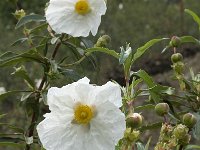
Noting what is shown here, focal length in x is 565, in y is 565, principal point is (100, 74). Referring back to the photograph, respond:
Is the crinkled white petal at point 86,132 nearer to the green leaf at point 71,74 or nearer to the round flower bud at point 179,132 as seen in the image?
the round flower bud at point 179,132

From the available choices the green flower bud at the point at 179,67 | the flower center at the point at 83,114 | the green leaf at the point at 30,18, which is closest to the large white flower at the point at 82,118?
the flower center at the point at 83,114

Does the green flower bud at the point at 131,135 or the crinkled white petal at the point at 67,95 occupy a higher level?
the crinkled white petal at the point at 67,95

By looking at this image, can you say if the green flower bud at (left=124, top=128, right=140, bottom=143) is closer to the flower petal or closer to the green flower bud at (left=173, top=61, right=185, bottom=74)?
the flower petal

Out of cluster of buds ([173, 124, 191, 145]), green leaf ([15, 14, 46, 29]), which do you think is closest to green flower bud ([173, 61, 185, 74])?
cluster of buds ([173, 124, 191, 145])

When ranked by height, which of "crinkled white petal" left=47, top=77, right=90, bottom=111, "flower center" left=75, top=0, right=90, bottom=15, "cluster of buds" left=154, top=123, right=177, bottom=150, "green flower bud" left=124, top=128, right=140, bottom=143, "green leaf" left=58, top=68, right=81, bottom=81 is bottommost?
"green leaf" left=58, top=68, right=81, bottom=81

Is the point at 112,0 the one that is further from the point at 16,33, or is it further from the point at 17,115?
the point at 17,115
